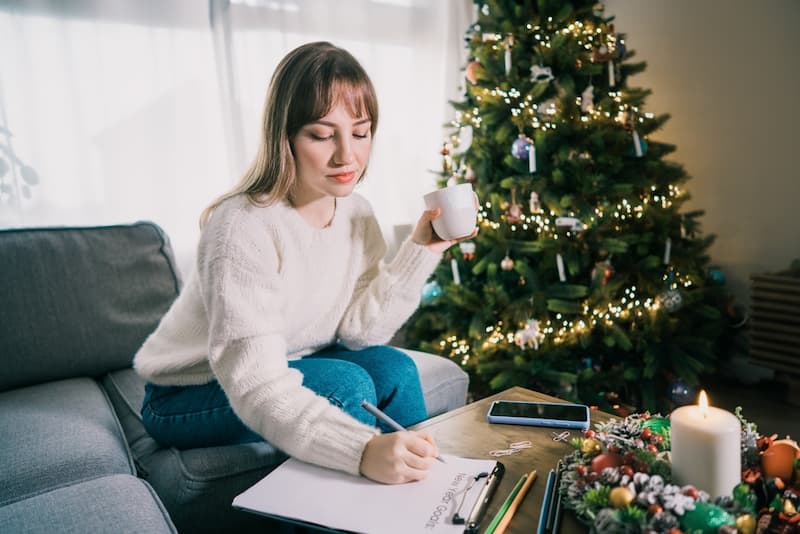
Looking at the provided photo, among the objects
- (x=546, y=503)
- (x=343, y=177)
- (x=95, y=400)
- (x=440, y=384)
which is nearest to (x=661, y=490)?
(x=546, y=503)

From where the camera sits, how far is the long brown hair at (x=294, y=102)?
1026 millimetres

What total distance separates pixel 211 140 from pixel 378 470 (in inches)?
67.5

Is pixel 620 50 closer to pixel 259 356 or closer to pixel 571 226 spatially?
pixel 571 226

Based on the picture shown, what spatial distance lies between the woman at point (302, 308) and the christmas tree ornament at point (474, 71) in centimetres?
110

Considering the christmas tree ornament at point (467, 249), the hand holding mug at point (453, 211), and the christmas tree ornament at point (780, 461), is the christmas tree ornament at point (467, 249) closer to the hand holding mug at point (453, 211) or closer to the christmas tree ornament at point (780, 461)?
the hand holding mug at point (453, 211)

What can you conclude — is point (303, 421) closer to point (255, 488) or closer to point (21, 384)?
point (255, 488)

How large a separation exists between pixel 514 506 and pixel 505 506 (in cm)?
1

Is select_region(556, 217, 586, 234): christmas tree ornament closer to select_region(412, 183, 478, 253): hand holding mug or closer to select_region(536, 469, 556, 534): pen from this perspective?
select_region(412, 183, 478, 253): hand holding mug

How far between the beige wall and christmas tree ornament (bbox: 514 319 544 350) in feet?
4.00

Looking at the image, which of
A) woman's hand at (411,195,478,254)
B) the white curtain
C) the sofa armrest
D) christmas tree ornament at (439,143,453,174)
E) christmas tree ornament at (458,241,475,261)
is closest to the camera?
woman's hand at (411,195,478,254)

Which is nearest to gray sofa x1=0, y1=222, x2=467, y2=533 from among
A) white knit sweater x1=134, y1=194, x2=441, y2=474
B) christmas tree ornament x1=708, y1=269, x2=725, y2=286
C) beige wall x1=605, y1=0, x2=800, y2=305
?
white knit sweater x1=134, y1=194, x2=441, y2=474

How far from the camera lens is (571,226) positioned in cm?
203

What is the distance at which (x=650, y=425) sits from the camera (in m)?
0.85

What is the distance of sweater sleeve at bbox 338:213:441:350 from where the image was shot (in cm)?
126
